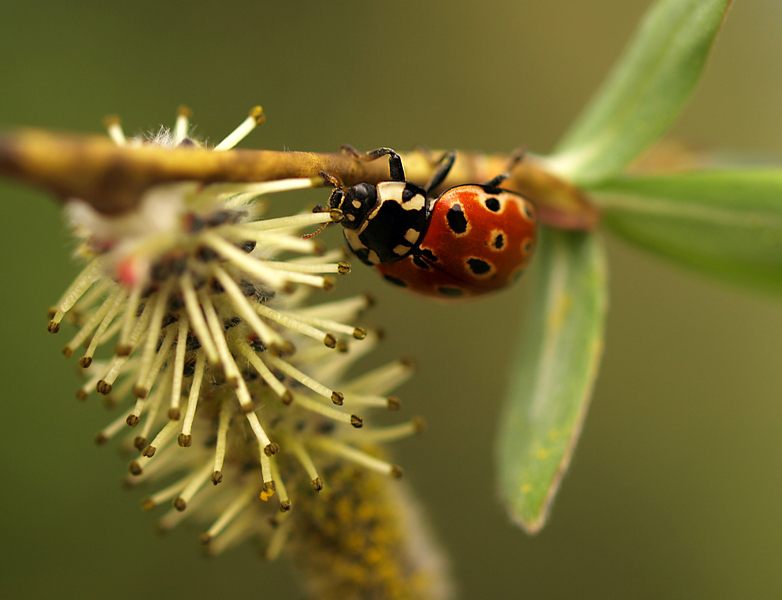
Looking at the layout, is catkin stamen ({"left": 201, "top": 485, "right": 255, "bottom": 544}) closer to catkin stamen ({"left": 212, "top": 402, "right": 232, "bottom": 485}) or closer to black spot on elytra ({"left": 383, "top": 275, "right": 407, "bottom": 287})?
catkin stamen ({"left": 212, "top": 402, "right": 232, "bottom": 485})

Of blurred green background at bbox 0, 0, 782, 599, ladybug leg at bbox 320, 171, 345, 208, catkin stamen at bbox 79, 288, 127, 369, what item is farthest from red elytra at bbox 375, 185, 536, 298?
blurred green background at bbox 0, 0, 782, 599

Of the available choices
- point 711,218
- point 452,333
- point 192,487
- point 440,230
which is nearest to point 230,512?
point 192,487

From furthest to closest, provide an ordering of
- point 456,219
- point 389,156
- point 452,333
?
point 452,333 < point 456,219 < point 389,156

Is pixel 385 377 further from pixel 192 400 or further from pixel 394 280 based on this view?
pixel 192 400

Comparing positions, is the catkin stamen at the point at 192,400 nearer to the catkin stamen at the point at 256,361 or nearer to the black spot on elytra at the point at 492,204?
the catkin stamen at the point at 256,361

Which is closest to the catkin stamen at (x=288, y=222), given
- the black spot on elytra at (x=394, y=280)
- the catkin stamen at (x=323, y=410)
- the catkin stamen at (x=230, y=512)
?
the catkin stamen at (x=323, y=410)

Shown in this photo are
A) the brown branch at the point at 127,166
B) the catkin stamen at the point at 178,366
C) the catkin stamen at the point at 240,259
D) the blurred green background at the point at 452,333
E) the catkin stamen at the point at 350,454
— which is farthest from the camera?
the blurred green background at the point at 452,333
